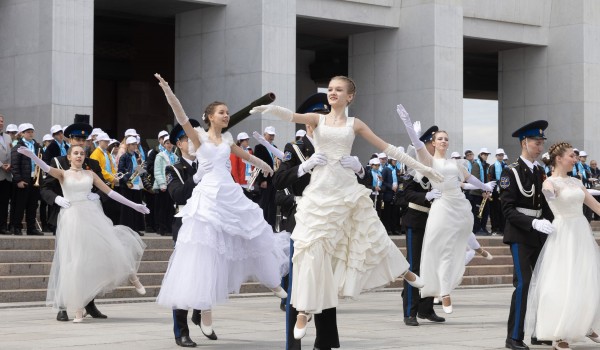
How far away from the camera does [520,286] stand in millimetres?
9781

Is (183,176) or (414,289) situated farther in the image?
(414,289)

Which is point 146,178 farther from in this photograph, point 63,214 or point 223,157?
point 223,157

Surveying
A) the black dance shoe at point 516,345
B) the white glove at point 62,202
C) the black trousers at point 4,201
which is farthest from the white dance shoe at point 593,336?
the black trousers at point 4,201

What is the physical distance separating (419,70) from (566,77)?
19.3 feet

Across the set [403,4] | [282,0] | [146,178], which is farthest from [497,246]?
[403,4]

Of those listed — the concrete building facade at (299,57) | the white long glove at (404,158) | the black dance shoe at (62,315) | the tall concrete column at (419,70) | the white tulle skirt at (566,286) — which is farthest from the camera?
the tall concrete column at (419,70)

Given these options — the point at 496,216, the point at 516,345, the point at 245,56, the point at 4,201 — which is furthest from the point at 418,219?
the point at 245,56

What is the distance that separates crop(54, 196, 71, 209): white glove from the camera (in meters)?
12.2

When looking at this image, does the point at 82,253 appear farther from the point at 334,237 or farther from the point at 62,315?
the point at 334,237

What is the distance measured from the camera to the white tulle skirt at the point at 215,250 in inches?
378

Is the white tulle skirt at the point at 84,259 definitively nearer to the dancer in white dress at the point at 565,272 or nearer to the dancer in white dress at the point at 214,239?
the dancer in white dress at the point at 214,239

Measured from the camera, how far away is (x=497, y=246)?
71.7 feet

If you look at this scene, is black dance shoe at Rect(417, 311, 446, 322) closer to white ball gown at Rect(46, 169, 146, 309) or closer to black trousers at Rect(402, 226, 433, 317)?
black trousers at Rect(402, 226, 433, 317)

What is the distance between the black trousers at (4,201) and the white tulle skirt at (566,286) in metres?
10.4
